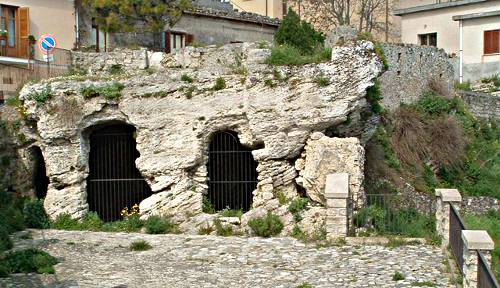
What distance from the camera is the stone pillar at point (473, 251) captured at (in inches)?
513

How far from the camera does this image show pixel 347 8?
4147 centimetres

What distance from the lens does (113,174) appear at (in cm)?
2134

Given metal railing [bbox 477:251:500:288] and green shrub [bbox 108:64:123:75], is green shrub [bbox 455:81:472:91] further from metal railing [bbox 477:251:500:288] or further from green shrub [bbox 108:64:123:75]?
metal railing [bbox 477:251:500:288]

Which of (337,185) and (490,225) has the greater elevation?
(337,185)

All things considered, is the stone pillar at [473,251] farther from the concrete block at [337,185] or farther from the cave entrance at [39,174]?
the cave entrance at [39,174]

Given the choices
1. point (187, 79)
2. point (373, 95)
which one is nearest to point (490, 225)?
point (373, 95)

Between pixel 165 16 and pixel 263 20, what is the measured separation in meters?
6.46

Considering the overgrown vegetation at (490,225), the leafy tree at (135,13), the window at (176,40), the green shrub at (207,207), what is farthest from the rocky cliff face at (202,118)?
the window at (176,40)

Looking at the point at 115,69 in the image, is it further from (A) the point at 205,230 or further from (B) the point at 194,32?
(B) the point at 194,32

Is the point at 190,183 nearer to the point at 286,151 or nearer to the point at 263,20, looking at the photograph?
the point at 286,151

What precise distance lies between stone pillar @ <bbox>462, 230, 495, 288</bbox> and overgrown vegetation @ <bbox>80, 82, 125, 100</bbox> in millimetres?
10610

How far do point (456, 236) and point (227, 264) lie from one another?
472cm

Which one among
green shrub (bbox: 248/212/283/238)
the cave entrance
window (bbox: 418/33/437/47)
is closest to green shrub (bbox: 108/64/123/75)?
the cave entrance

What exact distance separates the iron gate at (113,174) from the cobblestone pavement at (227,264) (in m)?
3.09
